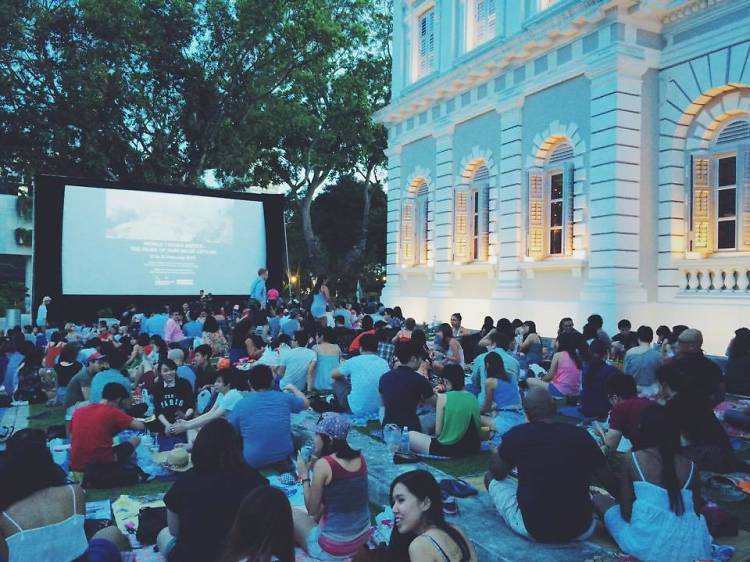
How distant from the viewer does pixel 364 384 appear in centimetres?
888

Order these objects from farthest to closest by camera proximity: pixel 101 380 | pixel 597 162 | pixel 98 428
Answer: pixel 597 162 < pixel 101 380 < pixel 98 428

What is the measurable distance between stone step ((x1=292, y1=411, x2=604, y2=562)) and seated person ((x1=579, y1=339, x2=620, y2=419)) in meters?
2.93

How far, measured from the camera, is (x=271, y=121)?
28.7 m

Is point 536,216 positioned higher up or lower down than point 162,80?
lower down

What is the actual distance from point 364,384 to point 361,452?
9.11ft

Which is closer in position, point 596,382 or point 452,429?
point 452,429

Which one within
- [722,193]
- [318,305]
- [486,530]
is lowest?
[486,530]

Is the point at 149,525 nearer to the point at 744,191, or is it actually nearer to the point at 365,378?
the point at 365,378

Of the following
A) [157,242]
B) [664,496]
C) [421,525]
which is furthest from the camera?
[157,242]

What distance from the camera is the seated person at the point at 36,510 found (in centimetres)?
356

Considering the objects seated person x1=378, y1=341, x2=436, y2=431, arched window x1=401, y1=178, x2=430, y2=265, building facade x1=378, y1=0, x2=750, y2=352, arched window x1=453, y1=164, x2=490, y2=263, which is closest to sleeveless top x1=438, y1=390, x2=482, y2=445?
seated person x1=378, y1=341, x2=436, y2=431

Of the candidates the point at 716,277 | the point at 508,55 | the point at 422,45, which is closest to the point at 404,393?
the point at 716,277

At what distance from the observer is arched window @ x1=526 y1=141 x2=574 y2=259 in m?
16.0

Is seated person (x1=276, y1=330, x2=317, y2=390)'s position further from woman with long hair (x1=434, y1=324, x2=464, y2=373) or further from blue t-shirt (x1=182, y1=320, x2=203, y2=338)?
blue t-shirt (x1=182, y1=320, x2=203, y2=338)
